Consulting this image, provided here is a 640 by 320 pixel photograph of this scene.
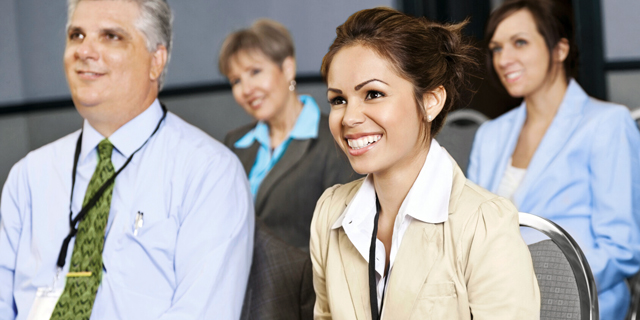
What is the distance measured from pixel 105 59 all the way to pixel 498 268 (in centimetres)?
122

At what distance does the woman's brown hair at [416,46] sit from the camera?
1.11 m

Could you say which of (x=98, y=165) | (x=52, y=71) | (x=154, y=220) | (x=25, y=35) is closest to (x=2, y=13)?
(x=25, y=35)

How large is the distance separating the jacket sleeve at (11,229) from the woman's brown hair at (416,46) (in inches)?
40.0

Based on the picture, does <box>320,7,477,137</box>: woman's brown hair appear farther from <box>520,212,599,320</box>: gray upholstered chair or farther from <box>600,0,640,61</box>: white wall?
<box>600,0,640,61</box>: white wall

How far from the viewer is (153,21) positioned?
Answer: 1.73 meters

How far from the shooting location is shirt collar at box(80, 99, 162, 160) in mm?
1637

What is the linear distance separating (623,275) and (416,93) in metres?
1.10

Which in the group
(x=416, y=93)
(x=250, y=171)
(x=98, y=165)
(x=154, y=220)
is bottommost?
(x=250, y=171)

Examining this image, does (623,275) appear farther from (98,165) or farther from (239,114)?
(239,114)

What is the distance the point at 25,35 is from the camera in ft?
10.7

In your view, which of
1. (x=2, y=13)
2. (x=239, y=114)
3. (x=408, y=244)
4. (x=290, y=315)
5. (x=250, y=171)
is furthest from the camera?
(x=239, y=114)

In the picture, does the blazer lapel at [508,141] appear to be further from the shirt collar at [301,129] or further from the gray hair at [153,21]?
the gray hair at [153,21]

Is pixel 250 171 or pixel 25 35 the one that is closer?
pixel 250 171

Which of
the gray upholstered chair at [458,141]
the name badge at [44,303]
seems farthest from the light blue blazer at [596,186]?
the name badge at [44,303]
